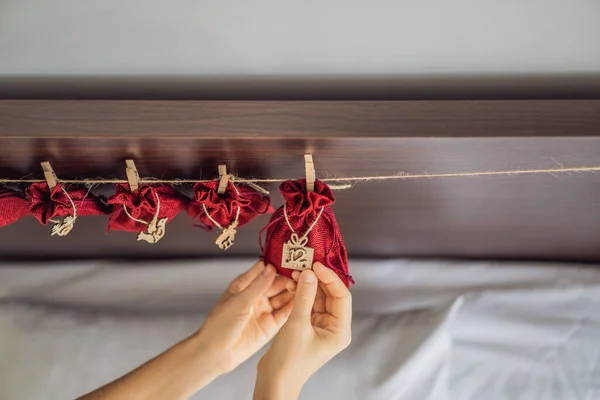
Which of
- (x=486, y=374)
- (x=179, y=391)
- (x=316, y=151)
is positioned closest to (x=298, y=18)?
(x=316, y=151)

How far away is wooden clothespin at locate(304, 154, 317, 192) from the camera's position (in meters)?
0.57

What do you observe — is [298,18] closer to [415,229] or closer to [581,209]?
[415,229]

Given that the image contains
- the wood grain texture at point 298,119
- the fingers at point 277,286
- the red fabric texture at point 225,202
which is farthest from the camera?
the fingers at point 277,286

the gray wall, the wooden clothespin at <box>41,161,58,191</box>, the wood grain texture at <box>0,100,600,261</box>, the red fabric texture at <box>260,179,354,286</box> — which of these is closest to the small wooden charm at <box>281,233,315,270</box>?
the red fabric texture at <box>260,179,354,286</box>

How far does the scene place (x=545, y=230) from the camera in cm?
83

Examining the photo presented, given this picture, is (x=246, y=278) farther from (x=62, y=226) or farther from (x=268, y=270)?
(x=62, y=226)

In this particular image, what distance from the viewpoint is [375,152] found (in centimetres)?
59

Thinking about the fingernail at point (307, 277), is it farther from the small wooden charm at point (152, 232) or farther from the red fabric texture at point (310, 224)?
the small wooden charm at point (152, 232)

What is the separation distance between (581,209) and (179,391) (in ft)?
2.35

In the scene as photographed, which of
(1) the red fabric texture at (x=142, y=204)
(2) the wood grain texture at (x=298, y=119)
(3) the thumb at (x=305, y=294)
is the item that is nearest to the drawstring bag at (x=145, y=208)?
(1) the red fabric texture at (x=142, y=204)

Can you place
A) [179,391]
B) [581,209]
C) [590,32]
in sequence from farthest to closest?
1. [581,209]
2. [179,391]
3. [590,32]

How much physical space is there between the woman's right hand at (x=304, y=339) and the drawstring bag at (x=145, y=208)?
0.68 feet

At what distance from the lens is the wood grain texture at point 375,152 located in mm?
537

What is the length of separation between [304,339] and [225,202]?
0.21 m
